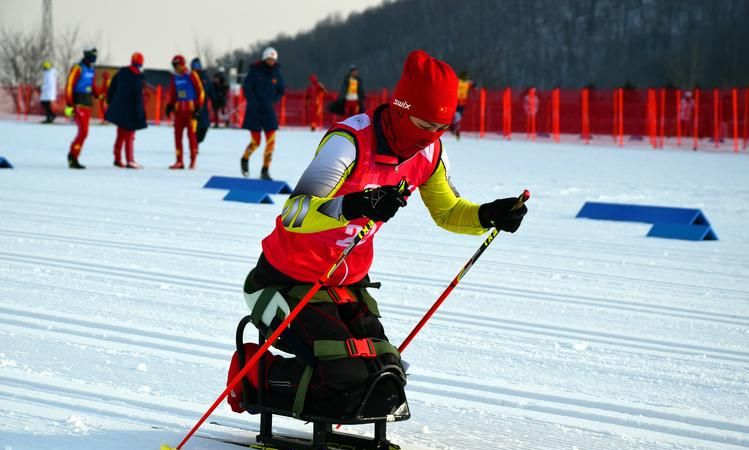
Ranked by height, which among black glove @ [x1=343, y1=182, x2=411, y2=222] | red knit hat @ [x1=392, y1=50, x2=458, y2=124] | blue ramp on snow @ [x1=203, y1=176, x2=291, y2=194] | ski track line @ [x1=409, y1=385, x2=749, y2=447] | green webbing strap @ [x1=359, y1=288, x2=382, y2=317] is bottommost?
ski track line @ [x1=409, y1=385, x2=749, y2=447]

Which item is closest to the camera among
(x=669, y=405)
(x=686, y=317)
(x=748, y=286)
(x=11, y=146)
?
(x=669, y=405)

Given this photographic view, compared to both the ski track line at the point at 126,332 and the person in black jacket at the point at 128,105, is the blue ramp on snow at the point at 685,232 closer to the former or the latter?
the ski track line at the point at 126,332

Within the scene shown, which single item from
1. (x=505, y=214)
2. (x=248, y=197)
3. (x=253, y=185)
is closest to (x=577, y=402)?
(x=505, y=214)

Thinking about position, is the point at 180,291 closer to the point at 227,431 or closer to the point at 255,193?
the point at 227,431

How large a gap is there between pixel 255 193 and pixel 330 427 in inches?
291

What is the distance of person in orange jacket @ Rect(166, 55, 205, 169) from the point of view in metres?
14.2

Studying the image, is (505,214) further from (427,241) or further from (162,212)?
(162,212)

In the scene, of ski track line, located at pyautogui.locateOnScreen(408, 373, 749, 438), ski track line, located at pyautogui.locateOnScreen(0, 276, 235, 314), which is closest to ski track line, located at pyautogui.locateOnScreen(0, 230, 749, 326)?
ski track line, located at pyautogui.locateOnScreen(0, 276, 235, 314)

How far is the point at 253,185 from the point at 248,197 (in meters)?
0.47

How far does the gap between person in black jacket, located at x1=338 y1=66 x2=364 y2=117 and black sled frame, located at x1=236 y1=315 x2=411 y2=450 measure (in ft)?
69.1

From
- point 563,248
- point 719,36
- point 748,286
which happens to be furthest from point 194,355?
point 719,36

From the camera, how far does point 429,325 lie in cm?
527

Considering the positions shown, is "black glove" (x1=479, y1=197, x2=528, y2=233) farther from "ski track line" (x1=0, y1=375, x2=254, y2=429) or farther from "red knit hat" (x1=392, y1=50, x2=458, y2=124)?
"ski track line" (x1=0, y1=375, x2=254, y2=429)

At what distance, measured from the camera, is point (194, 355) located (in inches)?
175
